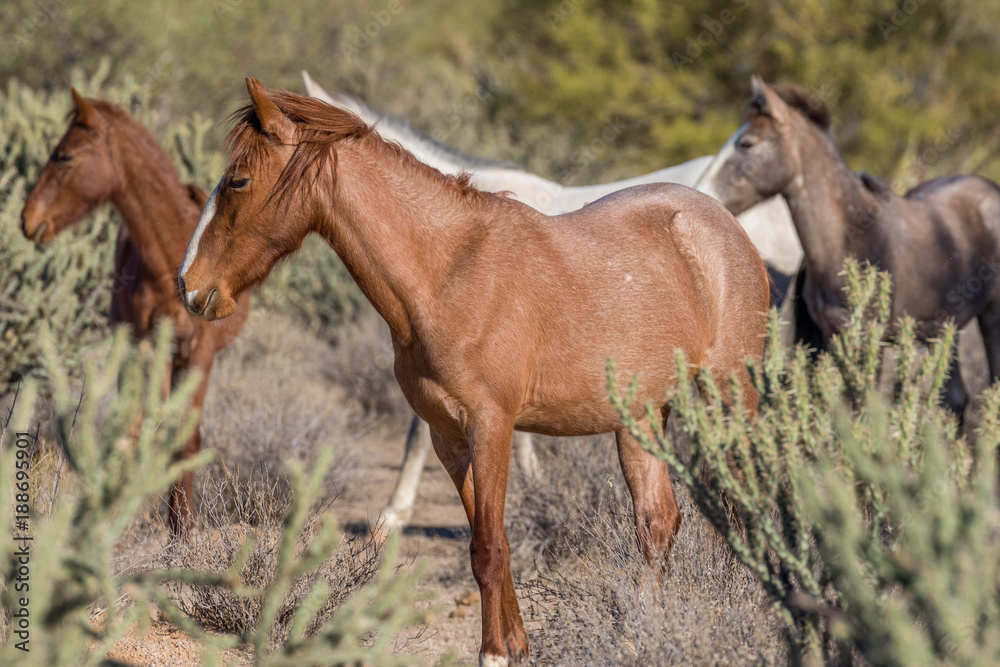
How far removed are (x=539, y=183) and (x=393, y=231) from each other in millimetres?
3037

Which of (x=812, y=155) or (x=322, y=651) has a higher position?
(x=812, y=155)

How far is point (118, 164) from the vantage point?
5.34 meters

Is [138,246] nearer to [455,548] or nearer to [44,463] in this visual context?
[44,463]

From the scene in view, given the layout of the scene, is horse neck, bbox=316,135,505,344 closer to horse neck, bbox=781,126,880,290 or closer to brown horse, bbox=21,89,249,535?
brown horse, bbox=21,89,249,535

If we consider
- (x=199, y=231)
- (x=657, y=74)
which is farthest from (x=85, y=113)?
(x=657, y=74)

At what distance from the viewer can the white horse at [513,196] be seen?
5656mm

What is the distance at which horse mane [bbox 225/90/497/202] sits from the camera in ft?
10.3

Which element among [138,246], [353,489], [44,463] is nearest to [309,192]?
[44,463]

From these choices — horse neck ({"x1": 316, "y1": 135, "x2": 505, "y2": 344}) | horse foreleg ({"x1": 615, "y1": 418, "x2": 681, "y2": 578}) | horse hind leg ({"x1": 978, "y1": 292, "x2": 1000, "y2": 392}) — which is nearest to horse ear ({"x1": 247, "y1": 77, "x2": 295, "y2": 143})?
horse neck ({"x1": 316, "y1": 135, "x2": 505, "y2": 344})

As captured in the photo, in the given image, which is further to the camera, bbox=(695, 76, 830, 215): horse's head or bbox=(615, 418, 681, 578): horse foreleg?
→ bbox=(695, 76, 830, 215): horse's head

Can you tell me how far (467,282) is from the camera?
3281 millimetres

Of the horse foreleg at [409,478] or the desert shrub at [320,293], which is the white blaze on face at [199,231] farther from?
the desert shrub at [320,293]

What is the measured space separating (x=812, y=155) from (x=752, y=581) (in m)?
3.35

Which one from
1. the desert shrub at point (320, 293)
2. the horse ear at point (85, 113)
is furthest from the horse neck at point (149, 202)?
the desert shrub at point (320, 293)
